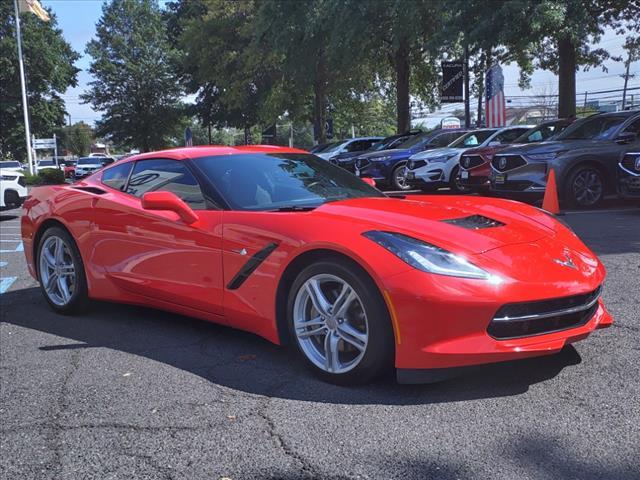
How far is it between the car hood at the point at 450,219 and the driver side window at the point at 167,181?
1023 mm

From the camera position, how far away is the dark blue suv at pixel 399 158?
15.5m

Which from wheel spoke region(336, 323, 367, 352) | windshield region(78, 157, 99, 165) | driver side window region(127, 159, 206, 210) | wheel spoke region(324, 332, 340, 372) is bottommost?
wheel spoke region(324, 332, 340, 372)

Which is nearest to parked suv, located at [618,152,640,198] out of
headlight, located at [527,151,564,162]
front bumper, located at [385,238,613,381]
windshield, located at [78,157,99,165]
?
headlight, located at [527,151,564,162]

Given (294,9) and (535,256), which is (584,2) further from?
(535,256)

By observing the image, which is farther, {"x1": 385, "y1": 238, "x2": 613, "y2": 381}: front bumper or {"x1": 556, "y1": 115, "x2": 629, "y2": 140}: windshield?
{"x1": 556, "y1": 115, "x2": 629, "y2": 140}: windshield

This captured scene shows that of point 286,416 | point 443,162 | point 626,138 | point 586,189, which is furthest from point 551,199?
point 286,416

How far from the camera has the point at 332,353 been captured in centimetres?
338

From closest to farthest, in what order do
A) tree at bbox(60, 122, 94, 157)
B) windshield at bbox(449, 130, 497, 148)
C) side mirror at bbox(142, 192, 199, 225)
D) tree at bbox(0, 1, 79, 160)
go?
side mirror at bbox(142, 192, 199, 225)
windshield at bbox(449, 130, 497, 148)
tree at bbox(0, 1, 79, 160)
tree at bbox(60, 122, 94, 157)

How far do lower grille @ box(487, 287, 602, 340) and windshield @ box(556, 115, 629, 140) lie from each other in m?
8.45

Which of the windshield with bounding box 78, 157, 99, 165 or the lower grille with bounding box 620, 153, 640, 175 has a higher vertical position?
the lower grille with bounding box 620, 153, 640, 175

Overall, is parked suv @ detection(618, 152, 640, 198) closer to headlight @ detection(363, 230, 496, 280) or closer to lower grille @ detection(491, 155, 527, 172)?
lower grille @ detection(491, 155, 527, 172)

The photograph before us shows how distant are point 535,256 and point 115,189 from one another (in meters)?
3.29

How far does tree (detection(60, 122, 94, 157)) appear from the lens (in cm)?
10250

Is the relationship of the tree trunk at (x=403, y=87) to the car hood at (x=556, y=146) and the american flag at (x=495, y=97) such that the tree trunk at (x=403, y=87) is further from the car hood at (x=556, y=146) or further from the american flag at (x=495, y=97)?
the car hood at (x=556, y=146)
